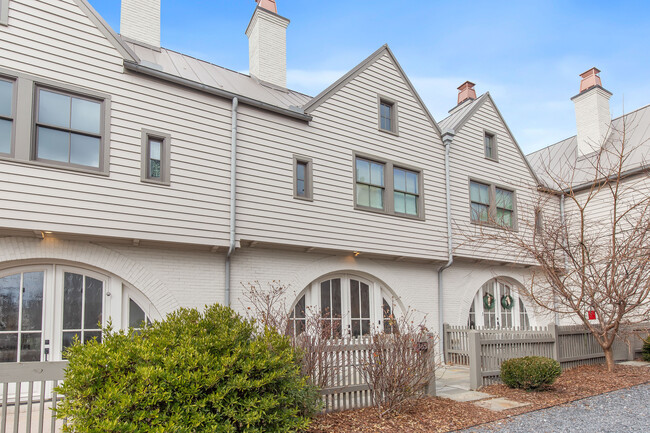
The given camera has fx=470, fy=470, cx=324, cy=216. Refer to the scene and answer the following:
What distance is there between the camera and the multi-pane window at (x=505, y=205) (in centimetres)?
1559

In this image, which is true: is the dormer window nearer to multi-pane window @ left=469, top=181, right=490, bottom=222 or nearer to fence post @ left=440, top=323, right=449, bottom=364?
multi-pane window @ left=469, top=181, right=490, bottom=222

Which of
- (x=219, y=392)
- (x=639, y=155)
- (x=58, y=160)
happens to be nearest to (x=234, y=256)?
(x=58, y=160)

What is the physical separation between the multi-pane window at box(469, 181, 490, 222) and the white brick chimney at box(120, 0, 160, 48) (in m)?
10.1

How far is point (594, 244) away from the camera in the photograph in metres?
14.5

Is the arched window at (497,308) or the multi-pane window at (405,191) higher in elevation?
the multi-pane window at (405,191)

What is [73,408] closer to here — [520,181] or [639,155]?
[520,181]

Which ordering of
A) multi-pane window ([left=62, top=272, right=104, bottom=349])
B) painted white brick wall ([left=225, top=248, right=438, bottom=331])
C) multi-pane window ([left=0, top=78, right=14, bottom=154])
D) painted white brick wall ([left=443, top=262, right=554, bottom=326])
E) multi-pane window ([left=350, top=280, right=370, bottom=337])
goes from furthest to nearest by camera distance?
1. painted white brick wall ([left=443, top=262, right=554, bottom=326])
2. multi-pane window ([left=350, top=280, right=370, bottom=337])
3. painted white brick wall ([left=225, top=248, right=438, bottom=331])
4. multi-pane window ([left=62, top=272, right=104, bottom=349])
5. multi-pane window ([left=0, top=78, right=14, bottom=154])

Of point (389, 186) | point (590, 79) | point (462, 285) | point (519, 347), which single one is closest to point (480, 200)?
point (462, 285)

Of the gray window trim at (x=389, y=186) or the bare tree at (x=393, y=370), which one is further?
the gray window trim at (x=389, y=186)

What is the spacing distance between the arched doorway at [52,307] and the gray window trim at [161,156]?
6.56 ft

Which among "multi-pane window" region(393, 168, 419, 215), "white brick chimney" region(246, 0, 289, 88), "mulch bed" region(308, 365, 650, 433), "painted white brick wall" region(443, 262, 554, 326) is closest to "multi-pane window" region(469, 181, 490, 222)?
"painted white brick wall" region(443, 262, 554, 326)

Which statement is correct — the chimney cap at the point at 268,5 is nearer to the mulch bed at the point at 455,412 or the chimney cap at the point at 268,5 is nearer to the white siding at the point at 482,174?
the white siding at the point at 482,174

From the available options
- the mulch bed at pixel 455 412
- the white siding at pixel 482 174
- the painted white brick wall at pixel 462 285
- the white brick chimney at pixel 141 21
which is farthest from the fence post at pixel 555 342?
the white brick chimney at pixel 141 21

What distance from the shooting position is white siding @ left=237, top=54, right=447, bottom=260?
10391 millimetres
